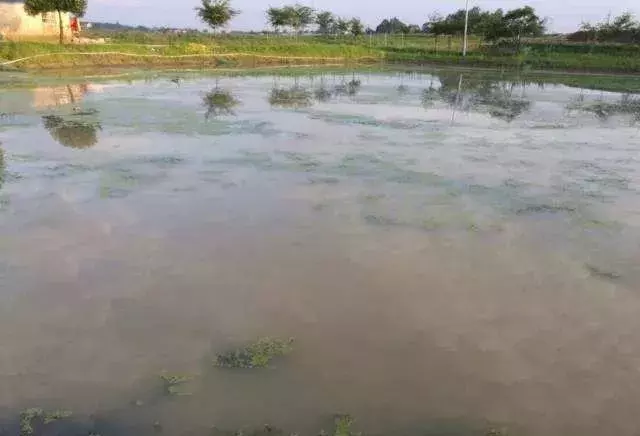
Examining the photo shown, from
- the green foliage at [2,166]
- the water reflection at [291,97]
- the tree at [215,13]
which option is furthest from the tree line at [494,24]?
the green foliage at [2,166]

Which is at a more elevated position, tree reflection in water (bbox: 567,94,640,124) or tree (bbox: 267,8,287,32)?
tree (bbox: 267,8,287,32)

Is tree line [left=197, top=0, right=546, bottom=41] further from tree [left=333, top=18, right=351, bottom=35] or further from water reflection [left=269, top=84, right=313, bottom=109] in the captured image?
water reflection [left=269, top=84, right=313, bottom=109]

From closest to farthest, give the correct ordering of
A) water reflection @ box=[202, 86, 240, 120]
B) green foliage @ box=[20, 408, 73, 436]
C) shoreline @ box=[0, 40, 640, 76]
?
1. green foliage @ box=[20, 408, 73, 436]
2. water reflection @ box=[202, 86, 240, 120]
3. shoreline @ box=[0, 40, 640, 76]

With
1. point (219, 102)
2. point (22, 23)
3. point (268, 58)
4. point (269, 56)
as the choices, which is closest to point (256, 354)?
point (219, 102)

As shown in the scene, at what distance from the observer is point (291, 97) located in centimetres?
1869

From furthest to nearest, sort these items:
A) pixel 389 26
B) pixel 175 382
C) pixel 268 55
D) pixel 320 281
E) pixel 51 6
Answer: pixel 389 26, pixel 268 55, pixel 51 6, pixel 320 281, pixel 175 382

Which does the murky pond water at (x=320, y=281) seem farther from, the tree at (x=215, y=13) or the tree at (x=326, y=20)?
the tree at (x=326, y=20)

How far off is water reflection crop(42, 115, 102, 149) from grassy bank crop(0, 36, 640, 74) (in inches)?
472

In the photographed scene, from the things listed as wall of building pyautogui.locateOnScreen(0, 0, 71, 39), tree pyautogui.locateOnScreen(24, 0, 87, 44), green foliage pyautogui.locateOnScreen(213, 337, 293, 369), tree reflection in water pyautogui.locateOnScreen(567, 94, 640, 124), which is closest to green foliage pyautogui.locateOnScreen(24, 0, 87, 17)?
tree pyautogui.locateOnScreen(24, 0, 87, 44)

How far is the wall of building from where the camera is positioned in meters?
27.3

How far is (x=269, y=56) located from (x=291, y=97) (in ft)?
50.5

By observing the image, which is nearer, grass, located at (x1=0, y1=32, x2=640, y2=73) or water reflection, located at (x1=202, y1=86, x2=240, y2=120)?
water reflection, located at (x1=202, y1=86, x2=240, y2=120)

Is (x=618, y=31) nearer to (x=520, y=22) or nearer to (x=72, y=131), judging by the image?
(x=520, y=22)

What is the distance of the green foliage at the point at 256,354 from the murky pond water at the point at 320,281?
0.13 meters
